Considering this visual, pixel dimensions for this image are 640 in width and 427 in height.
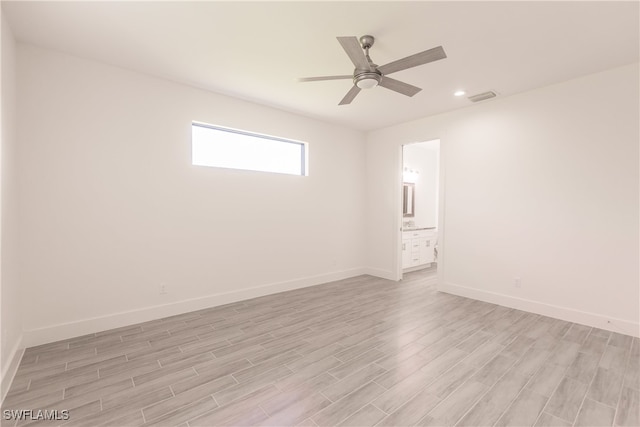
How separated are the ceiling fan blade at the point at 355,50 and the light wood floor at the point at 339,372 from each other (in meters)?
2.49

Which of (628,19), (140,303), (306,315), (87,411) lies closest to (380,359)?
(306,315)

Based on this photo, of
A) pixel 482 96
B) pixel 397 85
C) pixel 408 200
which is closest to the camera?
pixel 397 85

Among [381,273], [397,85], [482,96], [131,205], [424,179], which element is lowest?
[381,273]

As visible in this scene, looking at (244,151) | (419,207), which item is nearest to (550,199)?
(419,207)

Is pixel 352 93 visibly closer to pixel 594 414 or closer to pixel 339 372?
pixel 339 372

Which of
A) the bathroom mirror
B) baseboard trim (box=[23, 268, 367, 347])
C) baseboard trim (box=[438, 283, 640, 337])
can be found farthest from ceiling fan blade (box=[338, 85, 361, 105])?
the bathroom mirror

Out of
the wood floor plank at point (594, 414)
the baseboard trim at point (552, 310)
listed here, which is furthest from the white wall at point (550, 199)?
the wood floor plank at point (594, 414)

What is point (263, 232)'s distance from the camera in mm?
4383

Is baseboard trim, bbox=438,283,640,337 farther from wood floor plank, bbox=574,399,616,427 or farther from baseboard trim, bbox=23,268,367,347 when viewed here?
baseboard trim, bbox=23,268,367,347

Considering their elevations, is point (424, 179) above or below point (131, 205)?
above

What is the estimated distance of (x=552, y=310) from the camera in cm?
354

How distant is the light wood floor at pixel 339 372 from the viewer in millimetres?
1859

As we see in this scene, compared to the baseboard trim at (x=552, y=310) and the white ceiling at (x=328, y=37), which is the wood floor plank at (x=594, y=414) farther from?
the white ceiling at (x=328, y=37)

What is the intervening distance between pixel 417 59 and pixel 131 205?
3.26 metres
